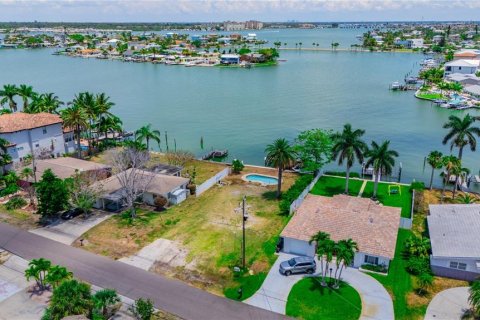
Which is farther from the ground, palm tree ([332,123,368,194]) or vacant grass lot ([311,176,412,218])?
palm tree ([332,123,368,194])

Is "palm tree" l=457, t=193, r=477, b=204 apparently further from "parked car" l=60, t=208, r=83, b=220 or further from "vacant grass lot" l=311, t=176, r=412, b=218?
"parked car" l=60, t=208, r=83, b=220

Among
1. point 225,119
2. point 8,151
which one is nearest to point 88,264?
point 8,151

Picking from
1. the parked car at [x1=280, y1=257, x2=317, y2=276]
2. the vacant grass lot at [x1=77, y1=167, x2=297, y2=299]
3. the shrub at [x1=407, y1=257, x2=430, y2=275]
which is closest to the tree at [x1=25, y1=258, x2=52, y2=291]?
the vacant grass lot at [x1=77, y1=167, x2=297, y2=299]

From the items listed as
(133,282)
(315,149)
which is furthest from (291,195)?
(133,282)

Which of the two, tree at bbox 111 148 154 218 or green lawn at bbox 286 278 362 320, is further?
tree at bbox 111 148 154 218

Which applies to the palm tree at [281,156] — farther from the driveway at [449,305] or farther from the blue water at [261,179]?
the driveway at [449,305]

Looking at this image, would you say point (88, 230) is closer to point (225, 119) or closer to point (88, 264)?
point (88, 264)

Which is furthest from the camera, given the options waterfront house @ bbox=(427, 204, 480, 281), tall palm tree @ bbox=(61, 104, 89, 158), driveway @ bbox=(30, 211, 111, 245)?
tall palm tree @ bbox=(61, 104, 89, 158)
